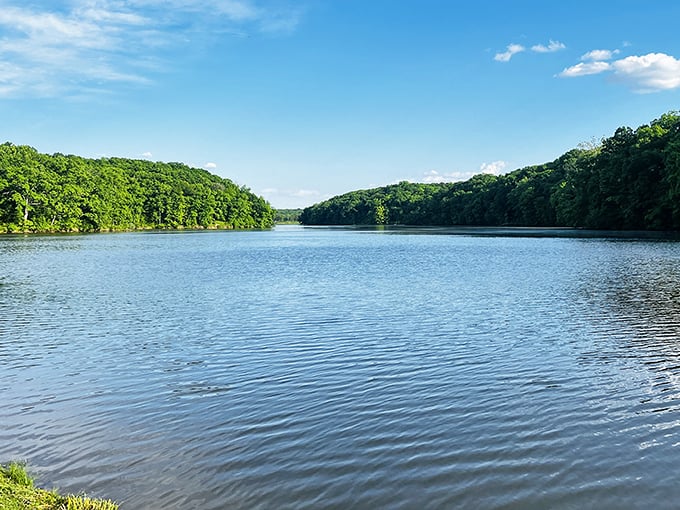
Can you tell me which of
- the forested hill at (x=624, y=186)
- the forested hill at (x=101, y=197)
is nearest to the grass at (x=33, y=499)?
the forested hill at (x=624, y=186)

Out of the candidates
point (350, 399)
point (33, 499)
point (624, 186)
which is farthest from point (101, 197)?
point (33, 499)

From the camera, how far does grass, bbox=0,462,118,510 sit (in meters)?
5.73

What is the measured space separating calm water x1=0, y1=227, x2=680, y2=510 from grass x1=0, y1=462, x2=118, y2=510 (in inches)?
16.1

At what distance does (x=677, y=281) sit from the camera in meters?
25.5

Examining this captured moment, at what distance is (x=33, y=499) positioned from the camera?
19.6 feet

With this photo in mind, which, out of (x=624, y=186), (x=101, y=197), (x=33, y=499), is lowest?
(x=33, y=499)

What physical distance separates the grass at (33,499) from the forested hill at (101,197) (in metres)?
109

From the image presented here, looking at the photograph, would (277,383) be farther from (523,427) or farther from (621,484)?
(621,484)

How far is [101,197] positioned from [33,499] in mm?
133464

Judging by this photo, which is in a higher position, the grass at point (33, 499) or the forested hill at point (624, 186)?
the forested hill at point (624, 186)

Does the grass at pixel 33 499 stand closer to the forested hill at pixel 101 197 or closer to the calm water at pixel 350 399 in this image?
the calm water at pixel 350 399

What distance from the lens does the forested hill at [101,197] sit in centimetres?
10462

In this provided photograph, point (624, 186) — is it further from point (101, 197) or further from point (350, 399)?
point (101, 197)

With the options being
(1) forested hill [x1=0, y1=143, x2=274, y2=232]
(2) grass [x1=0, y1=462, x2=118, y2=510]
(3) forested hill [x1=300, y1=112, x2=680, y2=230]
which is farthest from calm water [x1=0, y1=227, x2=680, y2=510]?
(1) forested hill [x1=0, y1=143, x2=274, y2=232]
